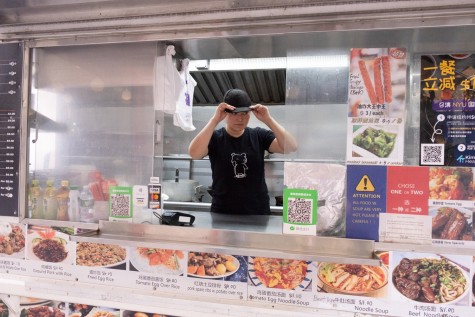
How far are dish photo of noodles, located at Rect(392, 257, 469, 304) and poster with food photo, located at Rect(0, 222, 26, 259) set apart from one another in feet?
6.56

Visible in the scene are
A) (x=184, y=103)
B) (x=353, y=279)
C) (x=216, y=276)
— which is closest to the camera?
(x=353, y=279)

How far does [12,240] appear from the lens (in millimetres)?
2020

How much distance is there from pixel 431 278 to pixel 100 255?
5.39 feet

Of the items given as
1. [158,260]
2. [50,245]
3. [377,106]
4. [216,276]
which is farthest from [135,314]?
[377,106]

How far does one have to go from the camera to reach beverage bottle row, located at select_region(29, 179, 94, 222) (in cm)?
193

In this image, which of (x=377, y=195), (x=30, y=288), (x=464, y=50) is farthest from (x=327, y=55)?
(x=30, y=288)

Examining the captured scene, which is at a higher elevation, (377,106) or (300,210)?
(377,106)

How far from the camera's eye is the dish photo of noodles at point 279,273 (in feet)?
5.34

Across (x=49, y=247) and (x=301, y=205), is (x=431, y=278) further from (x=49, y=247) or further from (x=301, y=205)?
(x=49, y=247)

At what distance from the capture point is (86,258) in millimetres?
1916

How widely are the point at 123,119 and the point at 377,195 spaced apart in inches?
→ 54.3

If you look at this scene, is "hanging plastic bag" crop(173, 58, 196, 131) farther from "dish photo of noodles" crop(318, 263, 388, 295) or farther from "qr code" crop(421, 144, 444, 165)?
"qr code" crop(421, 144, 444, 165)

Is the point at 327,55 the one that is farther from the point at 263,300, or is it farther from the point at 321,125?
the point at 263,300

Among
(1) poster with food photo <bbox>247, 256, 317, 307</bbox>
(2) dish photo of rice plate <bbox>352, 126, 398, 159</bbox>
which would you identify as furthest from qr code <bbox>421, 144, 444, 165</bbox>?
(1) poster with food photo <bbox>247, 256, 317, 307</bbox>
